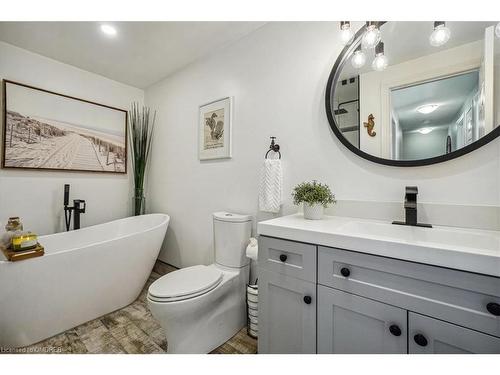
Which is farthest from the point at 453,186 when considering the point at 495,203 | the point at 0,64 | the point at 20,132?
the point at 0,64

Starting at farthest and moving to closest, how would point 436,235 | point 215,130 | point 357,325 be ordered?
point 215,130 < point 436,235 < point 357,325

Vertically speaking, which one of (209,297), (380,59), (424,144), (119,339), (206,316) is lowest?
(119,339)

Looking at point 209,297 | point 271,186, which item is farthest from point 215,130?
point 209,297

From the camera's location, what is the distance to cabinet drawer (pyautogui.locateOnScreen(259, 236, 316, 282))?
0.98 m

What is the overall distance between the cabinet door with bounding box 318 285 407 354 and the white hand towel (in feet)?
2.26

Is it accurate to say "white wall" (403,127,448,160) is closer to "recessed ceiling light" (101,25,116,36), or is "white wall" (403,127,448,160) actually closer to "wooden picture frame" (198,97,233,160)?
"wooden picture frame" (198,97,233,160)

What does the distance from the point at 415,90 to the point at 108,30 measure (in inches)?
91.1

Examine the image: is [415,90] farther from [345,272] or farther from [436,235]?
[345,272]

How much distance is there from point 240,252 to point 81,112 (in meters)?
2.36

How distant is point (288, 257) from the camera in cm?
105

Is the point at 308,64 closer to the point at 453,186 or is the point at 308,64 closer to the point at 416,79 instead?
the point at 416,79

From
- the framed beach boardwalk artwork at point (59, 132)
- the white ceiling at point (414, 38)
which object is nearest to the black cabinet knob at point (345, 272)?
the white ceiling at point (414, 38)

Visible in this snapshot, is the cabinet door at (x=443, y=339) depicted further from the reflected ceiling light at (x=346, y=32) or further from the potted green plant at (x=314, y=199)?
the reflected ceiling light at (x=346, y=32)

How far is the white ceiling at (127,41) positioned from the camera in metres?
1.75
